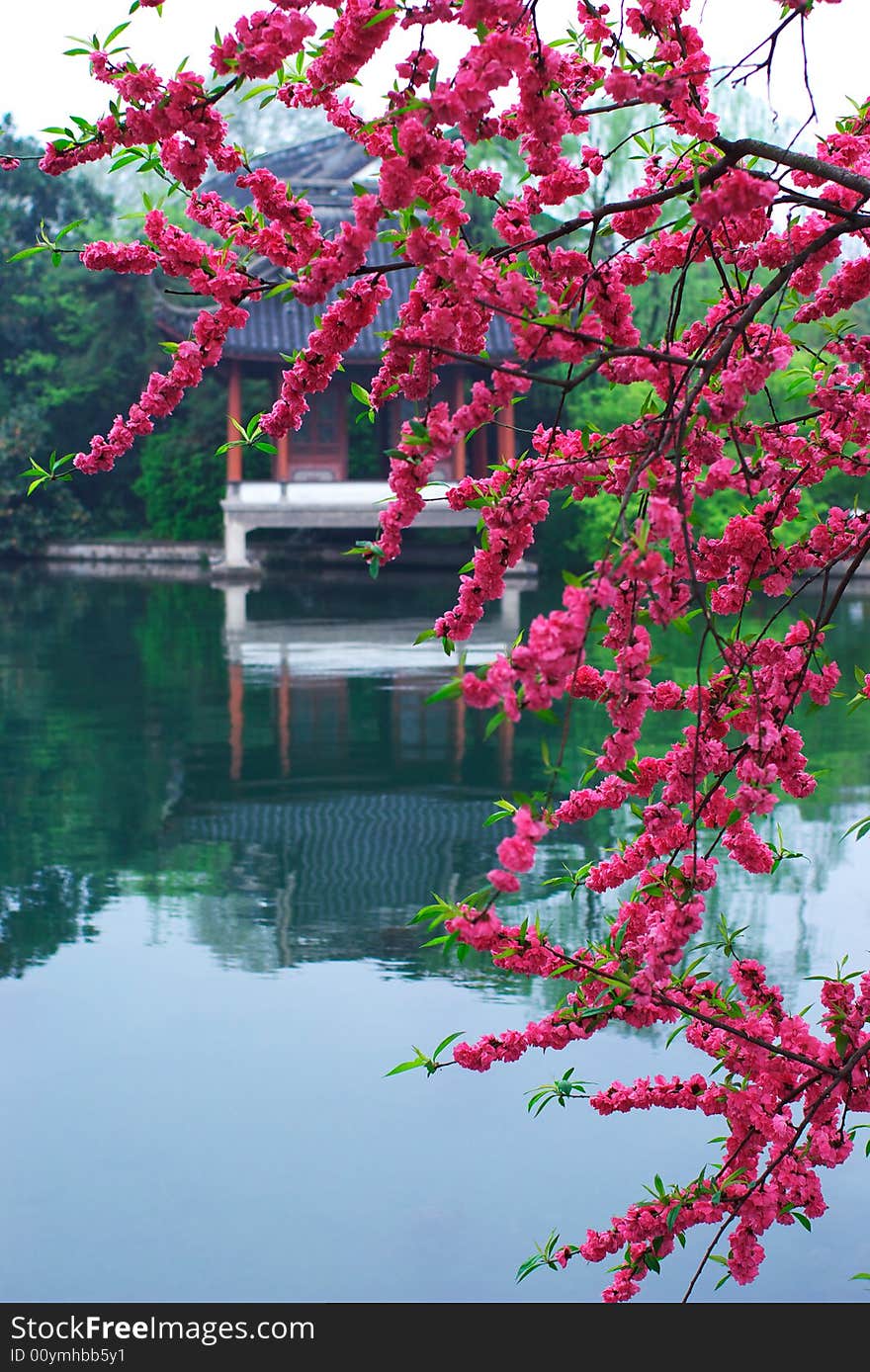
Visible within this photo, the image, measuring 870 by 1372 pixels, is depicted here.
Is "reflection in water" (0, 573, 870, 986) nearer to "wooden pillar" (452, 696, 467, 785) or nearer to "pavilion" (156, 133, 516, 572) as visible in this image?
"wooden pillar" (452, 696, 467, 785)

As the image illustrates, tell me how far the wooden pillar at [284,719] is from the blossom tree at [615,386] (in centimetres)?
715

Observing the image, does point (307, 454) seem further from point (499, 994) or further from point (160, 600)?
point (499, 994)

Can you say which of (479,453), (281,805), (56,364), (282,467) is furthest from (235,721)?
(56,364)

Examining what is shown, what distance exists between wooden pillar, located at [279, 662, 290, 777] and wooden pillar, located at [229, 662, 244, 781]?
282 mm

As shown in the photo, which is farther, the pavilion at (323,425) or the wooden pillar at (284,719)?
the pavilion at (323,425)

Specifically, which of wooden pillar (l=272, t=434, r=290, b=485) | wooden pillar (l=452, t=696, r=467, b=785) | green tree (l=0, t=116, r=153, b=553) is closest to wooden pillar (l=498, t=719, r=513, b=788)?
wooden pillar (l=452, t=696, r=467, b=785)

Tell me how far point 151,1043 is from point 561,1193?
175cm

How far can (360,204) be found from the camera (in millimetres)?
2502

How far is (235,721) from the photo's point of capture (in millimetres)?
12219

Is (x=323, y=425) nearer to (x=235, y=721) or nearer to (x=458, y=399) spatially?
(x=458, y=399)

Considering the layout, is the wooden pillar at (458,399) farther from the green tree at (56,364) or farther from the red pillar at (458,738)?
the red pillar at (458,738)

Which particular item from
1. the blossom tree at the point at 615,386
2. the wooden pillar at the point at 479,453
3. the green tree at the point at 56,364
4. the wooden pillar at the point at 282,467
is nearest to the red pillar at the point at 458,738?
the blossom tree at the point at 615,386

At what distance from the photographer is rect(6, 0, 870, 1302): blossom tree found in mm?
2416

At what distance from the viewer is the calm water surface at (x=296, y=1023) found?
13.9ft
